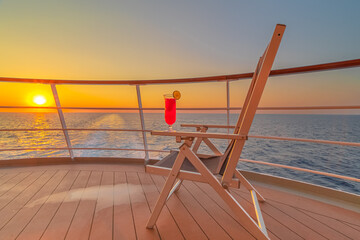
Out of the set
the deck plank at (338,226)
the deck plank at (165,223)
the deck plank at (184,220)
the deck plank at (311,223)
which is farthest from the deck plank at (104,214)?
the deck plank at (338,226)

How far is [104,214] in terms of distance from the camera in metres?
1.28

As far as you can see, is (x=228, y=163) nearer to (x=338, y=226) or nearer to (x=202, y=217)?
(x=202, y=217)

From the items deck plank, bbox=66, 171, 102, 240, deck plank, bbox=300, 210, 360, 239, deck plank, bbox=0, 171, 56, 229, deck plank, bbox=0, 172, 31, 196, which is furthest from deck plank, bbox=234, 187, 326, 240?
deck plank, bbox=0, 172, 31, 196

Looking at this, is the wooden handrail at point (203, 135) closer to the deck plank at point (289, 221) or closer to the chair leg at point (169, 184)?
the chair leg at point (169, 184)

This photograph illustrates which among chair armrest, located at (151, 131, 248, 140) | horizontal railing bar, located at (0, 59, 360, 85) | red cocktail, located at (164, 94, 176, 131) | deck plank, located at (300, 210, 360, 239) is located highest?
horizontal railing bar, located at (0, 59, 360, 85)

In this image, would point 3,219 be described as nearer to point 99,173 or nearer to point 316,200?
point 99,173

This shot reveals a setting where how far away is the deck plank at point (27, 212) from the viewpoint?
3.57 ft

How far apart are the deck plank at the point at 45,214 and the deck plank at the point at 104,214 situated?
0.93ft

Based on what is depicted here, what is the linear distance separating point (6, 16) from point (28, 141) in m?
15.4

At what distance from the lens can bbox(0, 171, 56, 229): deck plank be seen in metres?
1.27

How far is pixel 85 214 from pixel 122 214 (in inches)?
9.8

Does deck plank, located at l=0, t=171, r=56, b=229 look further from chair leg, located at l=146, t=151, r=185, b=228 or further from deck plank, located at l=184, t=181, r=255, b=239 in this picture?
deck plank, located at l=184, t=181, r=255, b=239

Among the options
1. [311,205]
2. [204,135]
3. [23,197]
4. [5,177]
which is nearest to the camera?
[204,135]

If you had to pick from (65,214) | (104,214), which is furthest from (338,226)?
(65,214)
